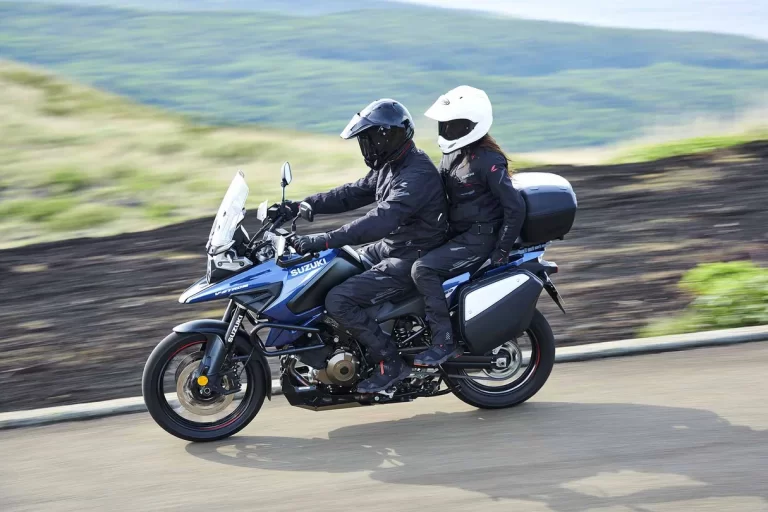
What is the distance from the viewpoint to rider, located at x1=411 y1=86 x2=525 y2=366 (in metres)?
5.96

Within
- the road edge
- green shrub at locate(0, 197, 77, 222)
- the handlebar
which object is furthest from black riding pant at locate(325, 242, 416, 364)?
green shrub at locate(0, 197, 77, 222)

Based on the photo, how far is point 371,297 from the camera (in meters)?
6.01

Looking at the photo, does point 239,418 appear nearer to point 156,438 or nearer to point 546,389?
point 156,438

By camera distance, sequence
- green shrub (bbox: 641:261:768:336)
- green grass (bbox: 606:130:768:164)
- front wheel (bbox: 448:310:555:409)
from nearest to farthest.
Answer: front wheel (bbox: 448:310:555:409), green shrub (bbox: 641:261:768:336), green grass (bbox: 606:130:768:164)

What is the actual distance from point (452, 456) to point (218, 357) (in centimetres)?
146

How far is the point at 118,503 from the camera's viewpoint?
5328 millimetres

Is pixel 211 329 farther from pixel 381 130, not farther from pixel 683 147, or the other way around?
pixel 683 147

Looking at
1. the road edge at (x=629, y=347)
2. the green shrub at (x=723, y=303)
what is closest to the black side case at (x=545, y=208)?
the road edge at (x=629, y=347)

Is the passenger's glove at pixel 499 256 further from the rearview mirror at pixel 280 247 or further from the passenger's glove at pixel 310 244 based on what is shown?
the rearview mirror at pixel 280 247

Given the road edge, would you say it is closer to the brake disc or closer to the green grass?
the brake disc

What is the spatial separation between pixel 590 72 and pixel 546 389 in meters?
12.9

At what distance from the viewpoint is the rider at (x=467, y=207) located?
5.96 meters

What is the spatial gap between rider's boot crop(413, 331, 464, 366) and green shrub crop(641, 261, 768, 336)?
2.32m

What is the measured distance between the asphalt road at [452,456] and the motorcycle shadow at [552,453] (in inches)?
0.4
